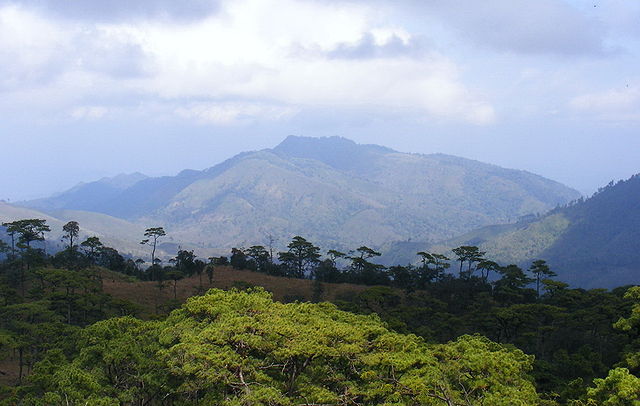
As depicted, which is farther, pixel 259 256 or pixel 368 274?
pixel 259 256

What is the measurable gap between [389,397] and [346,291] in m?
56.5

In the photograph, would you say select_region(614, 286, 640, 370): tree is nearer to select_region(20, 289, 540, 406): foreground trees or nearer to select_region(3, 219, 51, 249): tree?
select_region(20, 289, 540, 406): foreground trees

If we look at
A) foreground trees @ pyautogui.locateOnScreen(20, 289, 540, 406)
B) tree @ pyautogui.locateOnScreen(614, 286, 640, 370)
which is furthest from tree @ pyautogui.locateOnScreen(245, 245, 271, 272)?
tree @ pyautogui.locateOnScreen(614, 286, 640, 370)

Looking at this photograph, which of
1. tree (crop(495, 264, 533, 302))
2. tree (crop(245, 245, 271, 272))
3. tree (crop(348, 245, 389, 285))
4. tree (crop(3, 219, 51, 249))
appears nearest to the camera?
tree (crop(3, 219, 51, 249))

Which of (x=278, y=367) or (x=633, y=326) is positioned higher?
(x=633, y=326)

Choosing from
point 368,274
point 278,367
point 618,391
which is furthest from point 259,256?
point 618,391

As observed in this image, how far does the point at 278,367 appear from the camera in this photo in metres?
23.3

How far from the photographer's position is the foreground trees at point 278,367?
20531 millimetres

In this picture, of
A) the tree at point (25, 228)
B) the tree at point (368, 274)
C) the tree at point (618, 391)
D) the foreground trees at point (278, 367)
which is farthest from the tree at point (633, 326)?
the tree at point (368, 274)

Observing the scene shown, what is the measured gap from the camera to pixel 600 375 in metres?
39.4

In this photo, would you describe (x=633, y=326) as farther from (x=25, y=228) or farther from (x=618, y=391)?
(x=25, y=228)

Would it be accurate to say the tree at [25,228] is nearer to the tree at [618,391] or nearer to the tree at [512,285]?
the tree at [512,285]

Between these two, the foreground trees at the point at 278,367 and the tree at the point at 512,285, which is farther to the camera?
the tree at the point at 512,285

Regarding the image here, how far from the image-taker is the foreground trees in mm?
20531
